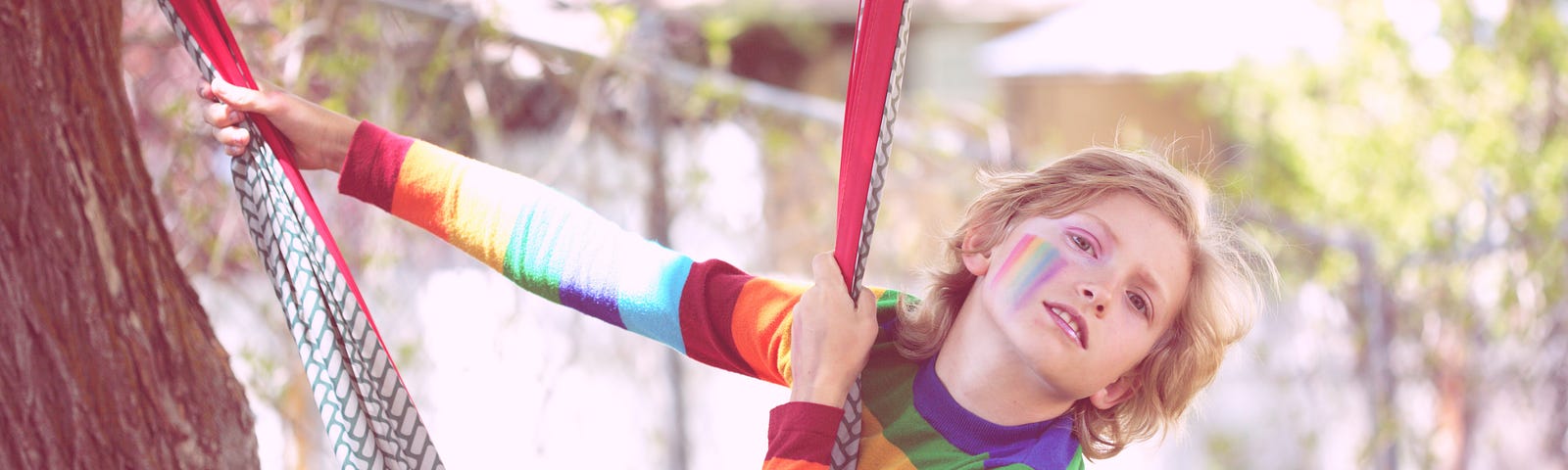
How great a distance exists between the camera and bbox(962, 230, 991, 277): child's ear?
143 cm

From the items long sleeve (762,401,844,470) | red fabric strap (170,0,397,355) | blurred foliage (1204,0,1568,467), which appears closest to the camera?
long sleeve (762,401,844,470)

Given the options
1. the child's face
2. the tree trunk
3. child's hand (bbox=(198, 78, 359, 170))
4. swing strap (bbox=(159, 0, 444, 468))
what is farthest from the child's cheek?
the tree trunk

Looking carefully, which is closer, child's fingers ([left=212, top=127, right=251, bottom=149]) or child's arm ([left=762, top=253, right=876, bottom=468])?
child's arm ([left=762, top=253, right=876, bottom=468])

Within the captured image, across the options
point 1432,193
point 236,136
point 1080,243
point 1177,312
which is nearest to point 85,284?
point 236,136

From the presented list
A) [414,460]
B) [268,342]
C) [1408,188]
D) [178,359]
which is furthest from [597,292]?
[1408,188]

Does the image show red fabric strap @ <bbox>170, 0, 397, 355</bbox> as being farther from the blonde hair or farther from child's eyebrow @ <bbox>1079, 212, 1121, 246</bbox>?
child's eyebrow @ <bbox>1079, 212, 1121, 246</bbox>

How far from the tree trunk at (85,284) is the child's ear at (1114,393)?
0.88m

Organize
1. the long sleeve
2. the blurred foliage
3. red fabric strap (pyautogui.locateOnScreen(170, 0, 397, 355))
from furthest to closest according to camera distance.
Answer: the blurred foliage < red fabric strap (pyautogui.locateOnScreen(170, 0, 397, 355)) < the long sleeve

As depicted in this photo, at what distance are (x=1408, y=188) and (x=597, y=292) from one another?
4.72m

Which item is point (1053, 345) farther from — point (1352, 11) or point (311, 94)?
point (1352, 11)

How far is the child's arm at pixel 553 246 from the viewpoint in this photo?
1461 mm

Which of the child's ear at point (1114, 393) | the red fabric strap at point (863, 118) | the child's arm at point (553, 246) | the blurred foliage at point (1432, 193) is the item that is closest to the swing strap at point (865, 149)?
the red fabric strap at point (863, 118)

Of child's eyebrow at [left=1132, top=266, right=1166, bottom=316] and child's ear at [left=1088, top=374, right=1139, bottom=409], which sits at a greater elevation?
child's eyebrow at [left=1132, top=266, right=1166, bottom=316]

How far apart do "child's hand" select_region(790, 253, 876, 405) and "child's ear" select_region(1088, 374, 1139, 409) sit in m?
0.24
